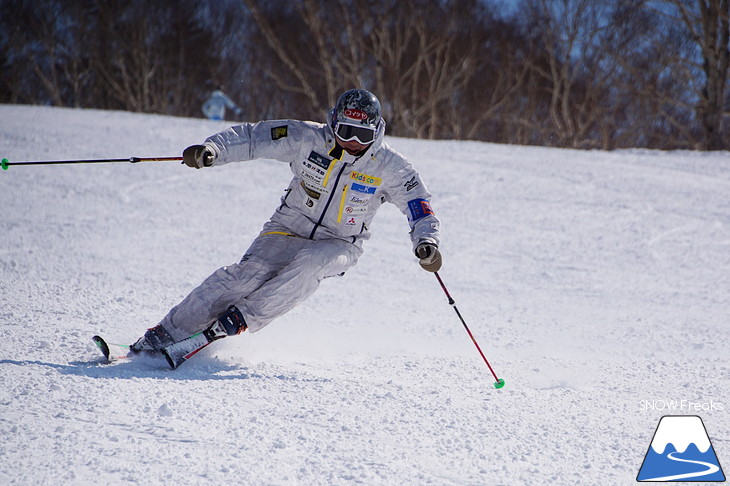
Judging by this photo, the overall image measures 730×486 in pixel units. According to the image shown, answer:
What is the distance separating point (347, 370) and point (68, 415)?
5.25 ft

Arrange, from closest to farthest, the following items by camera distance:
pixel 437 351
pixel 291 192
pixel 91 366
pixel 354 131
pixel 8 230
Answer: pixel 91 366 < pixel 354 131 < pixel 291 192 < pixel 437 351 < pixel 8 230

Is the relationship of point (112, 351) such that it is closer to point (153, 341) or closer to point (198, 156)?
point (153, 341)

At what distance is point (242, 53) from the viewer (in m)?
27.5

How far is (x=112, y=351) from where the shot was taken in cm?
358

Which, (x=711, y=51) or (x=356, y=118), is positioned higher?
(x=711, y=51)

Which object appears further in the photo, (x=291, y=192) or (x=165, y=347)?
(x=291, y=192)

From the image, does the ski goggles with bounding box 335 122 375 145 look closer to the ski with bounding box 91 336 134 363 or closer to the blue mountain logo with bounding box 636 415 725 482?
the ski with bounding box 91 336 134 363

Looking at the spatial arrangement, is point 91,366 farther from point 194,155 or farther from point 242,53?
point 242,53

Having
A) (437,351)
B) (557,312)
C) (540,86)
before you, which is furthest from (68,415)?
(540,86)

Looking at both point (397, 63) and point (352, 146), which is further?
point (397, 63)

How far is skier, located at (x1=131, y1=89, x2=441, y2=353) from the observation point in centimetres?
374

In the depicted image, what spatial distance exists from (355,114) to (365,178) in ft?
1.26

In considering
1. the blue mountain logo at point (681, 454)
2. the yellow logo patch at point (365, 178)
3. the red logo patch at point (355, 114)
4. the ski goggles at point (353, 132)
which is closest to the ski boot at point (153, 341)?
the yellow logo patch at point (365, 178)

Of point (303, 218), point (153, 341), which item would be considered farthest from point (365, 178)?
point (153, 341)
